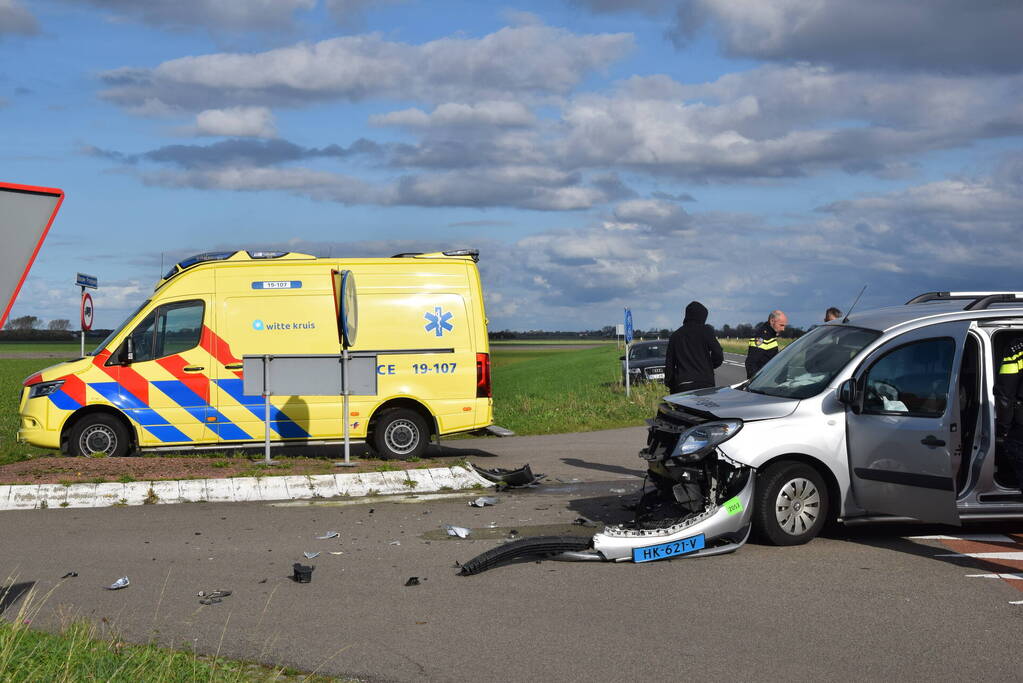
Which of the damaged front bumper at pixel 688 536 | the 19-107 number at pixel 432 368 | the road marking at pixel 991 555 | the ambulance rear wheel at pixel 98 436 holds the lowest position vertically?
the road marking at pixel 991 555

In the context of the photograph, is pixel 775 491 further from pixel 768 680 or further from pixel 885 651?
pixel 768 680

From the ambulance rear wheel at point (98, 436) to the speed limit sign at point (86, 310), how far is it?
47.5ft

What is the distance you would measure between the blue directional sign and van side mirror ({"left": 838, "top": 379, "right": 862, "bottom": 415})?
22.1m

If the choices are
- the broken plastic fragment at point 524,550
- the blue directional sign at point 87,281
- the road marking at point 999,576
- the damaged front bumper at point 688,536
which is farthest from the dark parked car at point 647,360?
the road marking at point 999,576

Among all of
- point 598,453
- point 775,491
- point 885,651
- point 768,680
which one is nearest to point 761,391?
point 775,491

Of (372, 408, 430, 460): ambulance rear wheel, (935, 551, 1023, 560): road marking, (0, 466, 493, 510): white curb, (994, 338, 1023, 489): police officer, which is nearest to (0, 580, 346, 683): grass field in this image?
(0, 466, 493, 510): white curb

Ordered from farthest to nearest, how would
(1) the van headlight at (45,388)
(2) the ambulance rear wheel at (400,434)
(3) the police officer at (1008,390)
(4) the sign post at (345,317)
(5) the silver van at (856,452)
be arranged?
(2) the ambulance rear wheel at (400,434)
(1) the van headlight at (45,388)
(4) the sign post at (345,317)
(3) the police officer at (1008,390)
(5) the silver van at (856,452)

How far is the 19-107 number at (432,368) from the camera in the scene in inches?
532

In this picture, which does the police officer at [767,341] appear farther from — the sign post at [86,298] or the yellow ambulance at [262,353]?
the sign post at [86,298]

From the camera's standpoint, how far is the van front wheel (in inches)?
317

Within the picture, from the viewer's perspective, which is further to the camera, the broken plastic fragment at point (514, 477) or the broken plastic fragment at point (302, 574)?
the broken plastic fragment at point (514, 477)

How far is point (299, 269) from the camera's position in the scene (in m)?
13.6

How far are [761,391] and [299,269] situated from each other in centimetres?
670

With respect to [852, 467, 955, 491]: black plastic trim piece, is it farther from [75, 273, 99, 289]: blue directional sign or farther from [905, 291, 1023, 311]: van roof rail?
[75, 273, 99, 289]: blue directional sign
